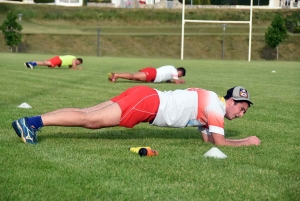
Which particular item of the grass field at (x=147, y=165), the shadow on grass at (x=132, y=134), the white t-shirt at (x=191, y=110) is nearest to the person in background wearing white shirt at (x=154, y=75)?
the grass field at (x=147, y=165)

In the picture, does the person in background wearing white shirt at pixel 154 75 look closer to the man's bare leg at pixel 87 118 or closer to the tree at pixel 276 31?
the man's bare leg at pixel 87 118

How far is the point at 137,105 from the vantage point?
24.8 feet

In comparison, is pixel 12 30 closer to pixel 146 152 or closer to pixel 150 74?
pixel 150 74

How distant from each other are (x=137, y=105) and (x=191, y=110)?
0.69m

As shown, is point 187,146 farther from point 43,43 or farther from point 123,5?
point 123,5

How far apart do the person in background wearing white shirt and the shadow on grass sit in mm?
10002

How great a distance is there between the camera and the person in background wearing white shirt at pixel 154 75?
19.8 metres

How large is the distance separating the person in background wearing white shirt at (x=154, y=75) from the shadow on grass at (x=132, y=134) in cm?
1000

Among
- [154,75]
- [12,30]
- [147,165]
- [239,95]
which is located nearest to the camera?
[147,165]

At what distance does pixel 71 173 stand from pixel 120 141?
90.0 inches

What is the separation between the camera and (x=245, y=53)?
65750 millimetres

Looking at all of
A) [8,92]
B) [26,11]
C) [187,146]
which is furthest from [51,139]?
[26,11]

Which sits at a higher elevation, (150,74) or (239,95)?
(239,95)

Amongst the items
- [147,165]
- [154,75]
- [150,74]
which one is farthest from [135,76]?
[147,165]
